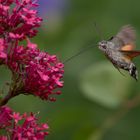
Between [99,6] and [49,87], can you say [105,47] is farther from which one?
[99,6]

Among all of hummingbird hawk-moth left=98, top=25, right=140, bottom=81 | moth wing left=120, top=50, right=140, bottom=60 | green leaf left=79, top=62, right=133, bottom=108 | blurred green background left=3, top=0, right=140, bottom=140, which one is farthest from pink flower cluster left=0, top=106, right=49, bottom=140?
green leaf left=79, top=62, right=133, bottom=108

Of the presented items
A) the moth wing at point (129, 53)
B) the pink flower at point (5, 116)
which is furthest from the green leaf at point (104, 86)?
the pink flower at point (5, 116)

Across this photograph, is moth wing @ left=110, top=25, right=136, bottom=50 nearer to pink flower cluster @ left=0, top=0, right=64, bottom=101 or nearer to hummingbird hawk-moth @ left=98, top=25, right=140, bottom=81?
hummingbird hawk-moth @ left=98, top=25, right=140, bottom=81

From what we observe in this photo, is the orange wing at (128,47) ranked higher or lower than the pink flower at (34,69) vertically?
higher

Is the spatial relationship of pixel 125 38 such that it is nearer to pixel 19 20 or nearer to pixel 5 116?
pixel 19 20

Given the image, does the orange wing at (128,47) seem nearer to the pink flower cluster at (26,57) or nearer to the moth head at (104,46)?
the moth head at (104,46)

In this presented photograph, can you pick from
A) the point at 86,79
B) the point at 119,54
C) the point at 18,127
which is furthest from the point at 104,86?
the point at 18,127
